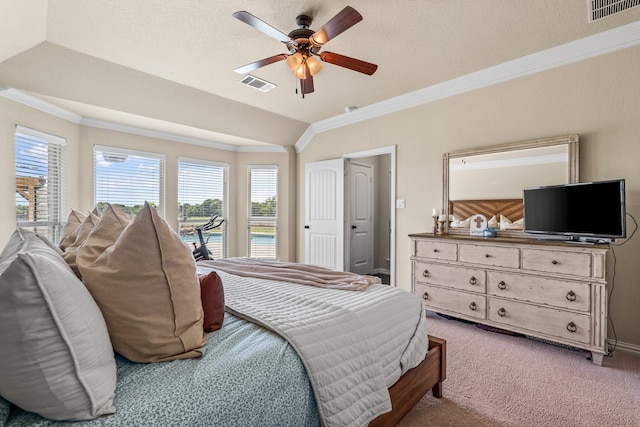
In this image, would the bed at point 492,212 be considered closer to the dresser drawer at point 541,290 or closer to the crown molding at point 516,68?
the dresser drawer at point 541,290

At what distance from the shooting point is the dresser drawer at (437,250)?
3093 mm

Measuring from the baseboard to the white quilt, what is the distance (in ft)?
6.93

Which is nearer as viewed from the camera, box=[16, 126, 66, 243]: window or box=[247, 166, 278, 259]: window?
box=[16, 126, 66, 243]: window

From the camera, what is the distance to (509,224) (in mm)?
3143

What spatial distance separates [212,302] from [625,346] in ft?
11.1

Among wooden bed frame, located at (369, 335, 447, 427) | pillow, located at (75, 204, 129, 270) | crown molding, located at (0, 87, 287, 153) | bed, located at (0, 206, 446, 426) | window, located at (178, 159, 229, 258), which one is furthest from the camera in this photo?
window, located at (178, 159, 229, 258)

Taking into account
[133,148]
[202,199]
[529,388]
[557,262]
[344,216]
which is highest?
[133,148]

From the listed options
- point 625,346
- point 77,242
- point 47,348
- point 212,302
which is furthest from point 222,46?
point 625,346

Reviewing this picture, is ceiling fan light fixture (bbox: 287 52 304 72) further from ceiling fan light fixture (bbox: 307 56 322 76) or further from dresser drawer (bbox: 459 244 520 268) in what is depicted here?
dresser drawer (bbox: 459 244 520 268)

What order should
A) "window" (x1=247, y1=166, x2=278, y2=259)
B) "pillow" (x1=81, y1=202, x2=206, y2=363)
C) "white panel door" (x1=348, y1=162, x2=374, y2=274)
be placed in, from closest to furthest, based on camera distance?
"pillow" (x1=81, y1=202, x2=206, y2=363), "white panel door" (x1=348, y1=162, x2=374, y2=274), "window" (x1=247, y1=166, x2=278, y2=259)

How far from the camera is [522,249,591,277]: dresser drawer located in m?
2.35

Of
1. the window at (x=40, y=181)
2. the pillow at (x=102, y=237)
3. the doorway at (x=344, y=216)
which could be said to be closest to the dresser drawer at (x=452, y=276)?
the doorway at (x=344, y=216)

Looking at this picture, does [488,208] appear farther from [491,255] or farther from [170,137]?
[170,137]

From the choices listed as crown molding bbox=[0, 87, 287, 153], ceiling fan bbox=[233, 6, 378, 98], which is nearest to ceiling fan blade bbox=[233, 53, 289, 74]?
ceiling fan bbox=[233, 6, 378, 98]
